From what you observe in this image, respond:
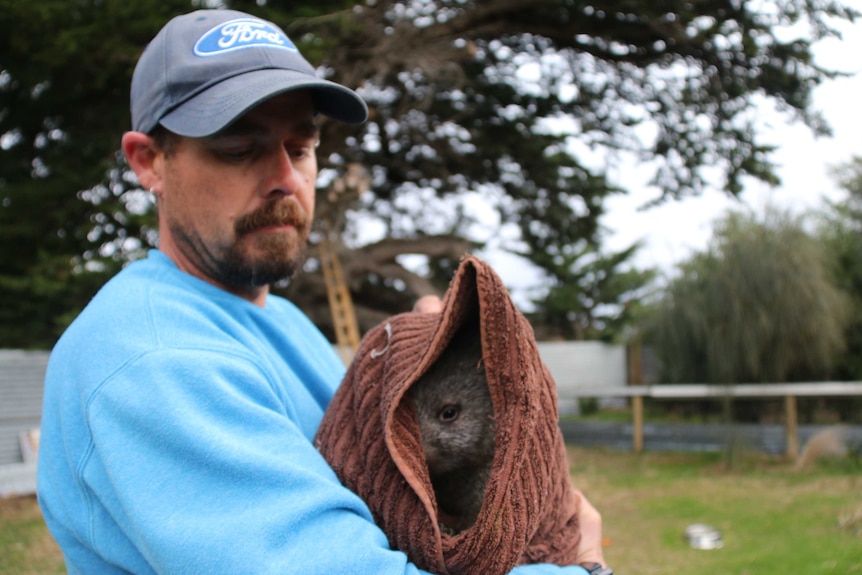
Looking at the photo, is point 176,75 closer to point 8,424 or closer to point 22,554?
point 22,554

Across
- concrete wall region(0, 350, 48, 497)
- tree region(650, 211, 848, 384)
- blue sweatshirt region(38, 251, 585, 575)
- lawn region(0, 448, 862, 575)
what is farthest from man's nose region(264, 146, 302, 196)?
tree region(650, 211, 848, 384)

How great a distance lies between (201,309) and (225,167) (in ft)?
0.95

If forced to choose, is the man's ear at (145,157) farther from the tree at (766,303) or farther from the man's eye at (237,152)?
the tree at (766,303)

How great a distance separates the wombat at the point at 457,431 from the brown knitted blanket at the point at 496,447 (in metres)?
0.11

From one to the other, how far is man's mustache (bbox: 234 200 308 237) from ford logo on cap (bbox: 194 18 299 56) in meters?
0.31

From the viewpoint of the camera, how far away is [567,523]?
5.05ft

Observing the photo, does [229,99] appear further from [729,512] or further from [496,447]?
[729,512]

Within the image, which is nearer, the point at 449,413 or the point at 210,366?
the point at 210,366

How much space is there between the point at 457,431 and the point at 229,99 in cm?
77

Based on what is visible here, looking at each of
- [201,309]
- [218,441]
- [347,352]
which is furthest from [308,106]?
[347,352]

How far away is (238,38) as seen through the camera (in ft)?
4.87

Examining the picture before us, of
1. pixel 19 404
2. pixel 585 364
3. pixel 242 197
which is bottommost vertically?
pixel 585 364

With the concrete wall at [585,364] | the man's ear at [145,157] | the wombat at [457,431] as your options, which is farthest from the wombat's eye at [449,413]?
the concrete wall at [585,364]

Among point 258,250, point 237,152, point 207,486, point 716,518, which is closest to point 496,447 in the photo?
point 207,486
